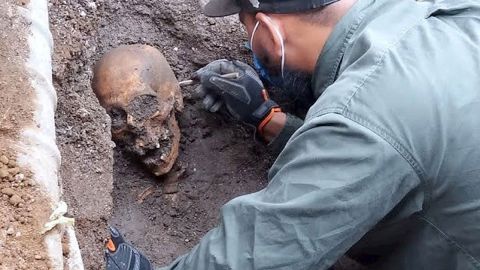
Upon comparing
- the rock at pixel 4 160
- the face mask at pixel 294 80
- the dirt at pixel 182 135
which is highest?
the rock at pixel 4 160

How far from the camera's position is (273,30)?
2.54 meters

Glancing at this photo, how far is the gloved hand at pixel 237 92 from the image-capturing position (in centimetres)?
327

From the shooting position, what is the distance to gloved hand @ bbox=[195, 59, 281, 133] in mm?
3266

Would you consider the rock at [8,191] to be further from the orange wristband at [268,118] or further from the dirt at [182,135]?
the orange wristband at [268,118]

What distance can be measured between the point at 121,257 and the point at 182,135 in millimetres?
1012

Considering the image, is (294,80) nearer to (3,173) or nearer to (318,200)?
(318,200)

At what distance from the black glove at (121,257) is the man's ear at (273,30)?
2.86 ft

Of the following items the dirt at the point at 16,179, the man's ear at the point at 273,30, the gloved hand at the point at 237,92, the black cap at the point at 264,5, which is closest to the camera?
the dirt at the point at 16,179

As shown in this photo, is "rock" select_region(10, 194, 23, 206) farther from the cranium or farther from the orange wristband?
the orange wristband

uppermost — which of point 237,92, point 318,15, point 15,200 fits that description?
point 318,15

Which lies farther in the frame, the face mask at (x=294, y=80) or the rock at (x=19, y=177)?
the face mask at (x=294, y=80)

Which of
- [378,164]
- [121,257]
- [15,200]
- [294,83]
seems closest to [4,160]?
[15,200]

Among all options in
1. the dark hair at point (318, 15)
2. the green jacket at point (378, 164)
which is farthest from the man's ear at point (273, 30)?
the green jacket at point (378, 164)

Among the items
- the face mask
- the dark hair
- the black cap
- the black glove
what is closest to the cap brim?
the black cap
